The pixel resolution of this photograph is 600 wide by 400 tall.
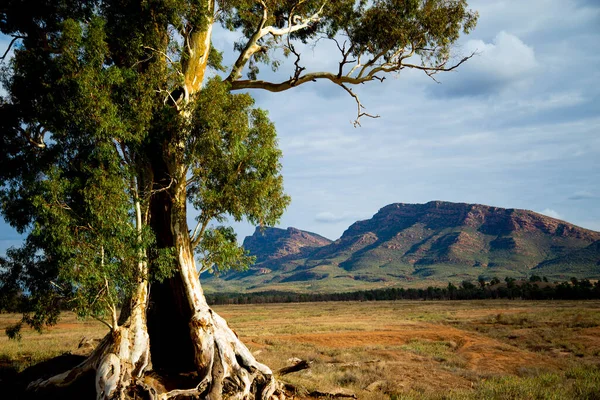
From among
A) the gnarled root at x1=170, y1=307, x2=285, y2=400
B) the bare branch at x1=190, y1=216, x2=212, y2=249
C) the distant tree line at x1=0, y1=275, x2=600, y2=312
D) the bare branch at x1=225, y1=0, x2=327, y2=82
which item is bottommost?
the distant tree line at x1=0, y1=275, x2=600, y2=312

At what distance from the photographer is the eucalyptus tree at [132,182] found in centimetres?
829

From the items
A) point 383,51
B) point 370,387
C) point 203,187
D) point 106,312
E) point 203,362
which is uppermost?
point 383,51

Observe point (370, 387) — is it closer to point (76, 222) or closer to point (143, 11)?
point (76, 222)

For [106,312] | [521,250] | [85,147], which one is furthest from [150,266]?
[521,250]

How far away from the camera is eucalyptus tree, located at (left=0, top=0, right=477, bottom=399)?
27.2 feet

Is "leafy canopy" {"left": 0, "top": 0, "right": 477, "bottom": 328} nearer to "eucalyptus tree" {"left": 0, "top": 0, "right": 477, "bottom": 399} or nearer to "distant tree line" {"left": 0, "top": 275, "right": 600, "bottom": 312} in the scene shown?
"eucalyptus tree" {"left": 0, "top": 0, "right": 477, "bottom": 399}

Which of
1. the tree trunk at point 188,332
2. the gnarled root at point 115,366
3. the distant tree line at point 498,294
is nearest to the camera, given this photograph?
the gnarled root at point 115,366

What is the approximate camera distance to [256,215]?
33.5 ft

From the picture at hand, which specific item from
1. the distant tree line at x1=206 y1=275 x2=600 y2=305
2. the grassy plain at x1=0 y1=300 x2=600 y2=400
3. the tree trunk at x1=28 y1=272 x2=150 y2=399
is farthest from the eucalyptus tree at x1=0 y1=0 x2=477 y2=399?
the distant tree line at x1=206 y1=275 x2=600 y2=305

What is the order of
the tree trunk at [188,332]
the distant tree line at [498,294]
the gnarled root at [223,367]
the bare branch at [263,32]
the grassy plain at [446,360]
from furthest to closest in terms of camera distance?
the distant tree line at [498,294] → the bare branch at [263,32] → the grassy plain at [446,360] → the tree trunk at [188,332] → the gnarled root at [223,367]

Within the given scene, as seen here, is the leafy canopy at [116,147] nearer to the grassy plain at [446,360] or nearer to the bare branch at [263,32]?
the bare branch at [263,32]

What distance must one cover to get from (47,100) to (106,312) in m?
4.41

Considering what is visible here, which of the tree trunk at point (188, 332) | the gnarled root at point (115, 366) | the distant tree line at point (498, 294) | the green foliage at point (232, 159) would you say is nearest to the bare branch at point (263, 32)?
the green foliage at point (232, 159)

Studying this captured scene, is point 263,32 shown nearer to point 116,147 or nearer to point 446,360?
point 116,147
